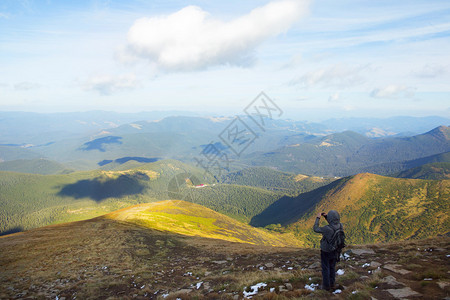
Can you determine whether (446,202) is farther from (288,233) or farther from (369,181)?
(288,233)

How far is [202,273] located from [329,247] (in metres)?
14.8

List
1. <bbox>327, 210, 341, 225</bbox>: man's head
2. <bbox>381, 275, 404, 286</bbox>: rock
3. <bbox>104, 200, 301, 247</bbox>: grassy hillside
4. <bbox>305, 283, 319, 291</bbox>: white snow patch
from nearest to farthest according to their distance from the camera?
<bbox>327, 210, 341, 225</bbox>: man's head → <bbox>381, 275, 404, 286</bbox>: rock → <bbox>305, 283, 319, 291</bbox>: white snow patch → <bbox>104, 200, 301, 247</bbox>: grassy hillside

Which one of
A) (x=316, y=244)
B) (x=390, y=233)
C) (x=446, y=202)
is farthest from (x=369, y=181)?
(x=316, y=244)

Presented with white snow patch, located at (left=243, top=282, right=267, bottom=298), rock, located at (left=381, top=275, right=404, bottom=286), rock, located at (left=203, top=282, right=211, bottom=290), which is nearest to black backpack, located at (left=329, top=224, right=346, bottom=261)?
rock, located at (left=381, top=275, right=404, bottom=286)

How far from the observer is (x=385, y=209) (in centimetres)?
14488

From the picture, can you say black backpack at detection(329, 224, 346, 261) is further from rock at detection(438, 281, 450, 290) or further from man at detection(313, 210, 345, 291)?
rock at detection(438, 281, 450, 290)

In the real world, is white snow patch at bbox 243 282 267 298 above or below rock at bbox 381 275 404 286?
below

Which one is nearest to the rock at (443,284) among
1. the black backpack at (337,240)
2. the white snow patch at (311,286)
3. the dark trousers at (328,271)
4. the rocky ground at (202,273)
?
the rocky ground at (202,273)

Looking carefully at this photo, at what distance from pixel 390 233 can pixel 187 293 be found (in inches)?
6064

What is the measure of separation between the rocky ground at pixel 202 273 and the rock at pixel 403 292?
0.12ft

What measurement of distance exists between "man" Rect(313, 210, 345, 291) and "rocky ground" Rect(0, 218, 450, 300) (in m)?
0.64

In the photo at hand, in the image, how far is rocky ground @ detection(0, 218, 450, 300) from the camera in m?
10.9

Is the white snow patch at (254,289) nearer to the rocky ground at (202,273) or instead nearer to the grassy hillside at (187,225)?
the rocky ground at (202,273)

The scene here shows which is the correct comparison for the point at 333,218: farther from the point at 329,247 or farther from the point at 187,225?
the point at 187,225
